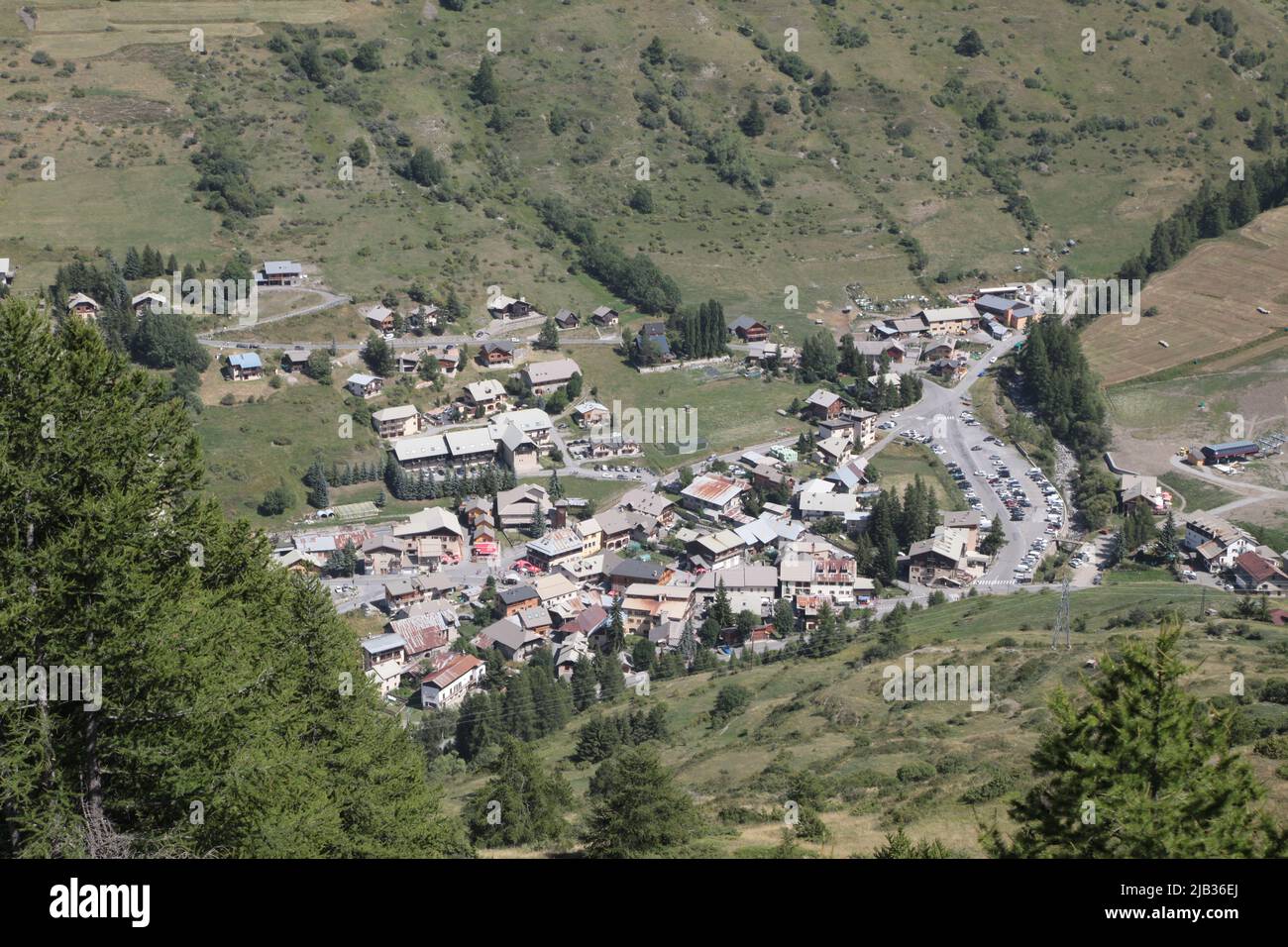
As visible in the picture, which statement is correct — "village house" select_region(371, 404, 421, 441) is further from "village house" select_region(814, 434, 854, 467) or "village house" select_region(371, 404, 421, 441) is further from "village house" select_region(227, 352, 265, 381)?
"village house" select_region(814, 434, 854, 467)

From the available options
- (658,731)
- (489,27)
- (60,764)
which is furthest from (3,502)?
(489,27)

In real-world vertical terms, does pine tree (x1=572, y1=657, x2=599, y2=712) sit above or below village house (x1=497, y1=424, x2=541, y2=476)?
below

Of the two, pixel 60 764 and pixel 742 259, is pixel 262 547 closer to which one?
pixel 60 764

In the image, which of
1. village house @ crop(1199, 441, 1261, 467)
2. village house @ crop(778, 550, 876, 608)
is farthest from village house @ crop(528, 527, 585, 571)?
village house @ crop(1199, 441, 1261, 467)

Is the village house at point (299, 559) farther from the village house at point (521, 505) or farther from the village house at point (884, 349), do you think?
the village house at point (884, 349)

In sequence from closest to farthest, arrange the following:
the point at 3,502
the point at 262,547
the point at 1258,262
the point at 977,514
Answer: the point at 3,502, the point at 262,547, the point at 977,514, the point at 1258,262
